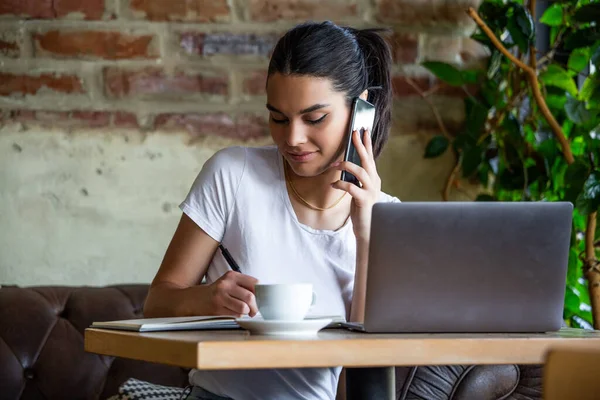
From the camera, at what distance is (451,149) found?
2559 mm

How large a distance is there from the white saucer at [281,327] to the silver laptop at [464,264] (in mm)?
74

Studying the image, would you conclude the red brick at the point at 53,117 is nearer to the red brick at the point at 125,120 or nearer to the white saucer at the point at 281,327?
the red brick at the point at 125,120

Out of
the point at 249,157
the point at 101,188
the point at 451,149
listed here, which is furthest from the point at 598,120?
the point at 101,188

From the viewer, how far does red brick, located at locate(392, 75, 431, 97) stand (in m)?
2.53

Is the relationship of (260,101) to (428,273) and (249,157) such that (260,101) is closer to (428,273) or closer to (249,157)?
(249,157)

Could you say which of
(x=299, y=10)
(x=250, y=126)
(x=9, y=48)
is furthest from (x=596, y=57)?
(x=9, y=48)

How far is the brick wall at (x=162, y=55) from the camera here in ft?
7.61

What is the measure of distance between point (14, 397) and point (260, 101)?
1.01 m

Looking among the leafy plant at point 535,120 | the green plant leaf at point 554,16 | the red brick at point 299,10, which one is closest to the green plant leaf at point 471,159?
the leafy plant at point 535,120

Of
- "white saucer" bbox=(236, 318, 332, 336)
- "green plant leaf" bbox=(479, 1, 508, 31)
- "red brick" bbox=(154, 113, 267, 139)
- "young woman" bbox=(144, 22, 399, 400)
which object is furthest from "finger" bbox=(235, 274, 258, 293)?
"green plant leaf" bbox=(479, 1, 508, 31)

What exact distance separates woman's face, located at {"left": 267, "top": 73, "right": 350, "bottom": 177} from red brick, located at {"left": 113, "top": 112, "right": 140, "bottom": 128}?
793mm

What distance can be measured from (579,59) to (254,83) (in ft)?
2.96

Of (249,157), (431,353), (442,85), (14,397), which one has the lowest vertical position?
(14,397)

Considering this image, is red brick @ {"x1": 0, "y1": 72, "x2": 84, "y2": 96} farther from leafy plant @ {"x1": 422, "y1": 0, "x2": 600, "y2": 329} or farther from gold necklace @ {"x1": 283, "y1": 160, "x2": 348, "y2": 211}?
leafy plant @ {"x1": 422, "y1": 0, "x2": 600, "y2": 329}
